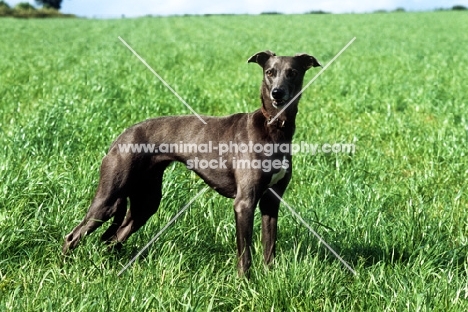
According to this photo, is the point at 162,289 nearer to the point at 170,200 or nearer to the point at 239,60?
the point at 170,200

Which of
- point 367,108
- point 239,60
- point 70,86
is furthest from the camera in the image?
point 239,60

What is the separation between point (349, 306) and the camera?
309 centimetres

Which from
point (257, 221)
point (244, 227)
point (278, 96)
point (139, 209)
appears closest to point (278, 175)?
point (244, 227)

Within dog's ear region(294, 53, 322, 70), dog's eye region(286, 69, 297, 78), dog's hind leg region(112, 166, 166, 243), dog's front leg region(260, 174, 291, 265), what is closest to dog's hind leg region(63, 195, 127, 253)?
dog's hind leg region(112, 166, 166, 243)

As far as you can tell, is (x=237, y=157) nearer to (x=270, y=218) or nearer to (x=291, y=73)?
(x=270, y=218)

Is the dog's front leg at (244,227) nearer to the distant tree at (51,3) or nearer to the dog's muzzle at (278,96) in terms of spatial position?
the dog's muzzle at (278,96)

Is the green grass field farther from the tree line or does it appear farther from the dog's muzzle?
the tree line

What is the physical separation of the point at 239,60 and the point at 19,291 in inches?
536

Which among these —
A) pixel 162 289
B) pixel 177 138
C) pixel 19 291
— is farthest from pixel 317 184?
pixel 19 291

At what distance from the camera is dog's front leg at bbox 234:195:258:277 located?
10.9ft

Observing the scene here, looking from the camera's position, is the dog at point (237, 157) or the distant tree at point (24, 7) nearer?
the dog at point (237, 157)

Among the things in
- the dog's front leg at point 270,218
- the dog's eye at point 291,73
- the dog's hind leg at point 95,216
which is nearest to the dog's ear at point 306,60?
the dog's eye at point 291,73

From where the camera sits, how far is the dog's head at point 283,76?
3.26 metres

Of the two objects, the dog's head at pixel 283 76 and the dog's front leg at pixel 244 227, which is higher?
the dog's head at pixel 283 76
